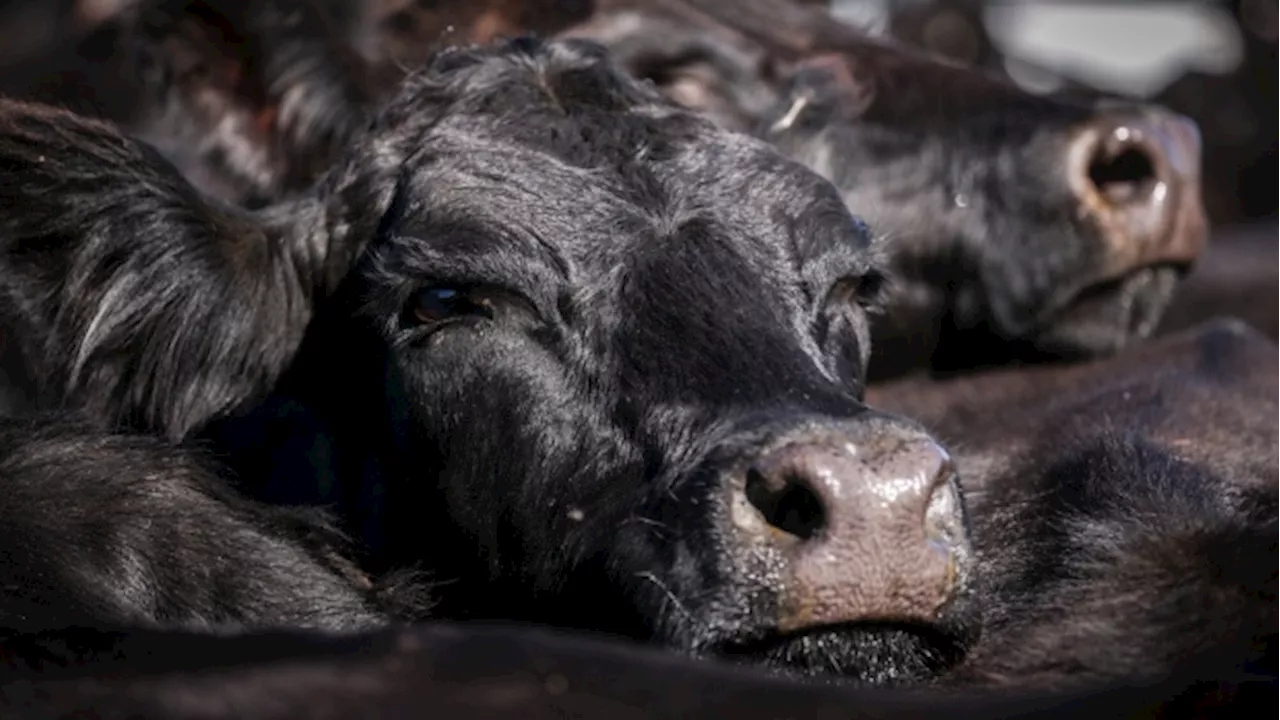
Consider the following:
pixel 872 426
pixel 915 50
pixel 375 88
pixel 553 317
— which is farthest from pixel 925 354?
pixel 872 426

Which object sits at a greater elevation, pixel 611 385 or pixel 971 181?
pixel 611 385

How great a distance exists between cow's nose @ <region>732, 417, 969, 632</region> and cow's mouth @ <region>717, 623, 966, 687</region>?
4cm

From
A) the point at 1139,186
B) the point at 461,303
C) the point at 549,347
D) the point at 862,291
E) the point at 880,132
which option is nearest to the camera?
the point at 549,347

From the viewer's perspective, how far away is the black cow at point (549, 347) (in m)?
3.62

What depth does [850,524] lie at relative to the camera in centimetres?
353

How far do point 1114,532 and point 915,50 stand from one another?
4298 mm

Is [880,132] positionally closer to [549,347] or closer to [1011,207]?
[1011,207]

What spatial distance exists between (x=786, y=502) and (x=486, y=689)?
0.94m

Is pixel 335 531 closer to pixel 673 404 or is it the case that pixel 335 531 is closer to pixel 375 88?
pixel 673 404

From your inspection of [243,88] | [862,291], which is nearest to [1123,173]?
[862,291]

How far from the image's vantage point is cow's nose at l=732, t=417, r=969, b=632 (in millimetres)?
3535

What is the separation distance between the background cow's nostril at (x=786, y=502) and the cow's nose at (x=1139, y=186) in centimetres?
336

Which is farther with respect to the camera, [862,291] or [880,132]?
[880,132]

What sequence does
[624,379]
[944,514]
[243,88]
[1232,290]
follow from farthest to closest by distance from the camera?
[1232,290], [243,88], [624,379], [944,514]
